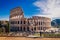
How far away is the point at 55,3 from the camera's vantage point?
181 inches

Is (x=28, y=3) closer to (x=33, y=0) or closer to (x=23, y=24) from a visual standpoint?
(x=33, y=0)

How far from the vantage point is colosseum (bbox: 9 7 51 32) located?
4.61 metres

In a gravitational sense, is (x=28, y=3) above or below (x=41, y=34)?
above

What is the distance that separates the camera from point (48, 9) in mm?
4598

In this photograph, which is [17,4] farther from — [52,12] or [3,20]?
[52,12]

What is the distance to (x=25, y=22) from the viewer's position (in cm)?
462

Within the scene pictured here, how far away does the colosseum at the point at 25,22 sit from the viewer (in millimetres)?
4605

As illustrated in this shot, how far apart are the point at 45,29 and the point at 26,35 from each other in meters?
0.52

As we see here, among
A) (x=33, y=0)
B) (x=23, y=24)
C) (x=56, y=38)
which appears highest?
(x=33, y=0)

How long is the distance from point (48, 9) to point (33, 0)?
449 mm

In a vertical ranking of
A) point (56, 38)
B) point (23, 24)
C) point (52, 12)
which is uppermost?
point (52, 12)

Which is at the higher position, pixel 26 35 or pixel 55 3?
pixel 55 3

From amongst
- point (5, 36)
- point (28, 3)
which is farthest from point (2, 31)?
point (28, 3)

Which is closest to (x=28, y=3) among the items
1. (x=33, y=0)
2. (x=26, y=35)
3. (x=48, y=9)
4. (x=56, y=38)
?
(x=33, y=0)
